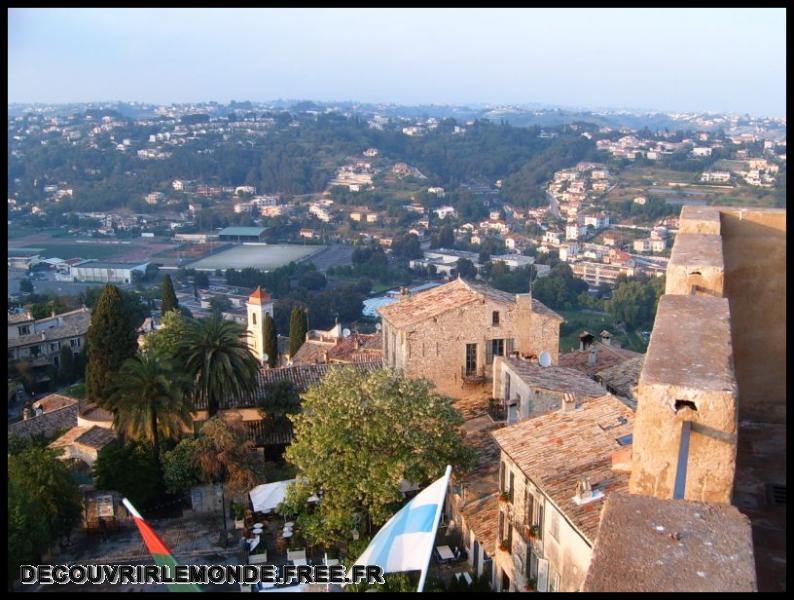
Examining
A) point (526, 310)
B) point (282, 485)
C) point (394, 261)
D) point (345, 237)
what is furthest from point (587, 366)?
point (345, 237)

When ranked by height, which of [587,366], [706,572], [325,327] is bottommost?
[325,327]

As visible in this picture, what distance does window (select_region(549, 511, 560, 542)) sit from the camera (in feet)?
33.4

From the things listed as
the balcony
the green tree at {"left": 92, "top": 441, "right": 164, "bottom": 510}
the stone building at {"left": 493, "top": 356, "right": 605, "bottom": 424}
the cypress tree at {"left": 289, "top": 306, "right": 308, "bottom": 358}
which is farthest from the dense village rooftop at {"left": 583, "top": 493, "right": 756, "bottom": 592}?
the cypress tree at {"left": 289, "top": 306, "right": 308, "bottom": 358}

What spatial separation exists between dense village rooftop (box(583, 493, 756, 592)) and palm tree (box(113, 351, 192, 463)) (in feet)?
54.7

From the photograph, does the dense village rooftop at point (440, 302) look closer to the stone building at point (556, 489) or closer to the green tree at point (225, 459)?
the green tree at point (225, 459)

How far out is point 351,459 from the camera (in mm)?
13641

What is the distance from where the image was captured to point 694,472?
4.22 metres

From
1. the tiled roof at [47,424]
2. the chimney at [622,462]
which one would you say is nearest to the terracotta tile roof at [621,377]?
the chimney at [622,462]

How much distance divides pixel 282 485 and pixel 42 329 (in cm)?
3331

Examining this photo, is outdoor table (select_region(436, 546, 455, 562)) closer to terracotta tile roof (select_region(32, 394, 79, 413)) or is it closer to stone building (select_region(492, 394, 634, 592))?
stone building (select_region(492, 394, 634, 592))

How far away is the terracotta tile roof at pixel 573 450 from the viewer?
9.95 metres

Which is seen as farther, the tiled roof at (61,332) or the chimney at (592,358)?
the tiled roof at (61,332)

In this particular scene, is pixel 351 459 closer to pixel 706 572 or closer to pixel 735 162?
pixel 706 572

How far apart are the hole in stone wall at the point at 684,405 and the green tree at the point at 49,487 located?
13923 mm
